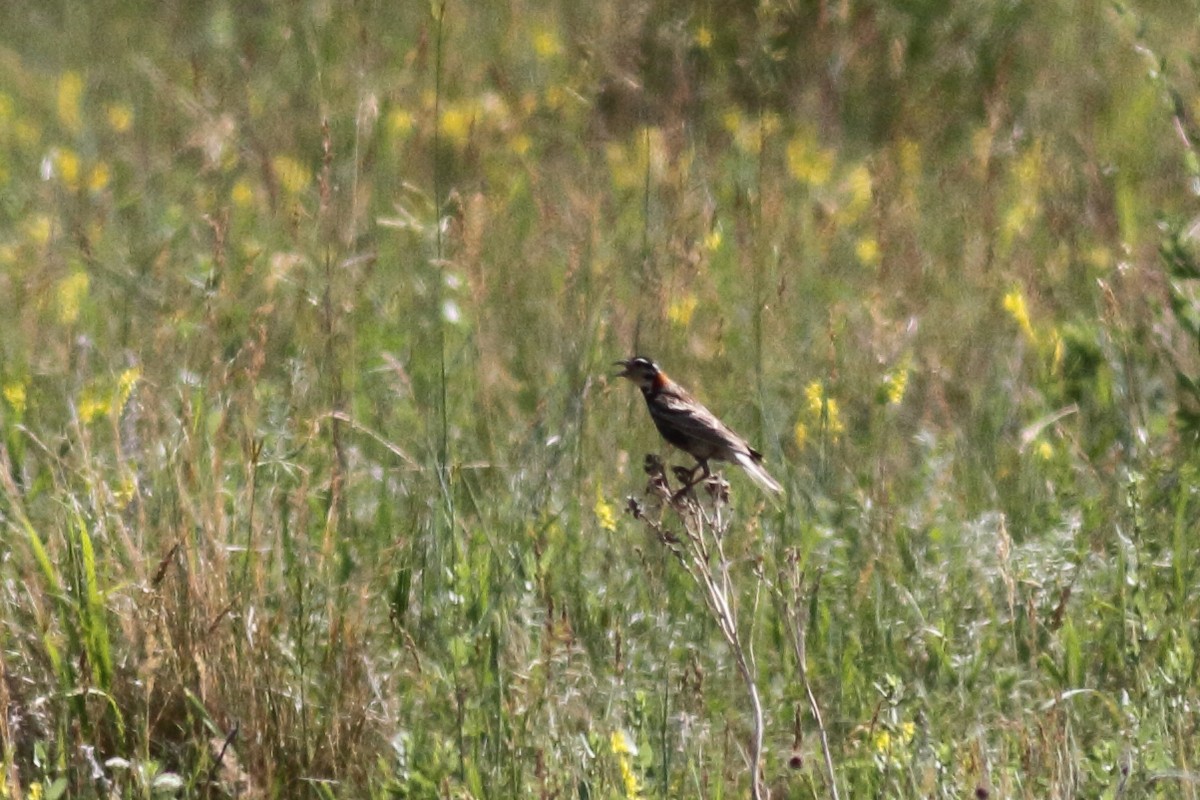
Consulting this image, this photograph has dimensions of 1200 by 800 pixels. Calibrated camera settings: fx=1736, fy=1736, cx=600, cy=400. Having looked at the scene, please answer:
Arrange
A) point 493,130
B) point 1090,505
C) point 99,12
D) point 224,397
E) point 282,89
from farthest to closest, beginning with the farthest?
1. point 99,12
2. point 282,89
3. point 493,130
4. point 224,397
5. point 1090,505

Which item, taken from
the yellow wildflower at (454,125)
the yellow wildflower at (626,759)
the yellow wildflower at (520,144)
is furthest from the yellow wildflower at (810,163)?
the yellow wildflower at (626,759)

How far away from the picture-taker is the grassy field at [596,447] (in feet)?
10.4

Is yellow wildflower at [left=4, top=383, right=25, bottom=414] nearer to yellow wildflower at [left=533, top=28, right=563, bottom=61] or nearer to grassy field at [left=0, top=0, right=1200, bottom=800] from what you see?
grassy field at [left=0, top=0, right=1200, bottom=800]

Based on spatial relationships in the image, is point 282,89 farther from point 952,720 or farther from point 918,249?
point 952,720

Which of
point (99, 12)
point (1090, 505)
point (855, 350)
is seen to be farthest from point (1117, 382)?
point (99, 12)

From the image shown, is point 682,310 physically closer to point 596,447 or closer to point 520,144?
point 596,447

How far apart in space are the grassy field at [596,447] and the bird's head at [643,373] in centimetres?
14

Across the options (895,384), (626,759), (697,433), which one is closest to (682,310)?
(697,433)

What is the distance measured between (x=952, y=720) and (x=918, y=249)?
2919 millimetres

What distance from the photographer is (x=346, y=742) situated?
3146 mm

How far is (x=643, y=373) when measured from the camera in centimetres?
480

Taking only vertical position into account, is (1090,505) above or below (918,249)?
below

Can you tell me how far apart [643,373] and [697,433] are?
1.35ft

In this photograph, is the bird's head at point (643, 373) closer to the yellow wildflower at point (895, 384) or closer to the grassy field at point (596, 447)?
the grassy field at point (596, 447)
